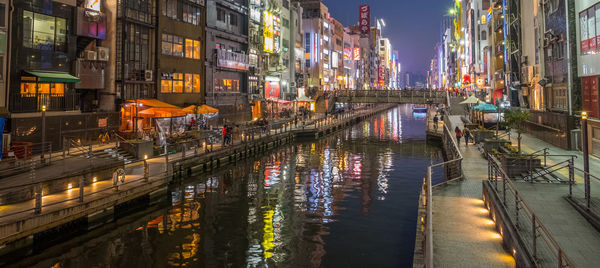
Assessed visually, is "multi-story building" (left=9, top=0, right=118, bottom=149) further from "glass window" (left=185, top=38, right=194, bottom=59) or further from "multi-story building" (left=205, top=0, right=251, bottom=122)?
"multi-story building" (left=205, top=0, right=251, bottom=122)

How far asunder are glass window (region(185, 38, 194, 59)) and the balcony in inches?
633

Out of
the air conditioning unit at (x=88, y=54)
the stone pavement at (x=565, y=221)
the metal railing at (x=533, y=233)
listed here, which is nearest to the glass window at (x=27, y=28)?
the air conditioning unit at (x=88, y=54)

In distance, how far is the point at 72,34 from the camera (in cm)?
3216

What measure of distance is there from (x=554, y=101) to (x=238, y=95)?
3910 cm

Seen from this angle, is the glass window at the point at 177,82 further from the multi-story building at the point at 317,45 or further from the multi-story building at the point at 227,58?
the multi-story building at the point at 317,45

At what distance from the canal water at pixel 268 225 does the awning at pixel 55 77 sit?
12310 mm

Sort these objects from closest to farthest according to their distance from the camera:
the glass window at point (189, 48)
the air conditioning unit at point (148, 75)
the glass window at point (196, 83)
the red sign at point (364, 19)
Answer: the air conditioning unit at point (148, 75) < the glass window at point (189, 48) < the glass window at point (196, 83) < the red sign at point (364, 19)

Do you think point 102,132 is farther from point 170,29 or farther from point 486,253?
point 486,253

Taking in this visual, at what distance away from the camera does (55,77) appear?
97.0 feet

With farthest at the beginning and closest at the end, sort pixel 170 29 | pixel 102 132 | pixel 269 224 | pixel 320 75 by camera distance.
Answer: pixel 320 75 → pixel 170 29 → pixel 102 132 → pixel 269 224

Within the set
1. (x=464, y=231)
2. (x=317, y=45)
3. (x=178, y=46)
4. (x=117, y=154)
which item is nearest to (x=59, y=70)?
(x=117, y=154)

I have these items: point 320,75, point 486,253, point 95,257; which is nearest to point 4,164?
point 95,257

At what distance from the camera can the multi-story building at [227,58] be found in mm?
50781

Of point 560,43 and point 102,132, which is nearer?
point 560,43
